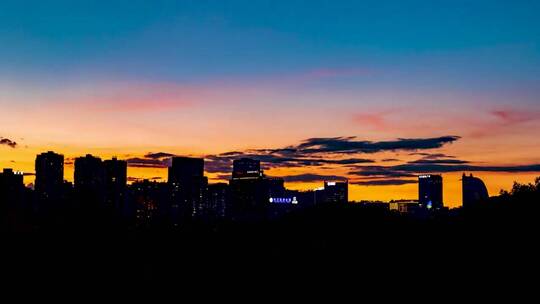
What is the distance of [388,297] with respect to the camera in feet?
195

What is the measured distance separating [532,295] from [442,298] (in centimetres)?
734

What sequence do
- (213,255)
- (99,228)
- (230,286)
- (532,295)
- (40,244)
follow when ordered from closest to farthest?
(532,295)
(230,286)
(213,255)
(40,244)
(99,228)

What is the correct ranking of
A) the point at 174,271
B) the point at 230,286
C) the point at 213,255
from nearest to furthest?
1. the point at 230,286
2. the point at 174,271
3. the point at 213,255

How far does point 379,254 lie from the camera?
67.6 m

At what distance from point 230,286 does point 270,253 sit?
7986 mm

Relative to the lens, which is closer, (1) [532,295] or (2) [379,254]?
(1) [532,295]

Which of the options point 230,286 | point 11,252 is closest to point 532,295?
point 230,286

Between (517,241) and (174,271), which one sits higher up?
(517,241)

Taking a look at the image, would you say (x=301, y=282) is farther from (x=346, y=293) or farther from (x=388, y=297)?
(x=388, y=297)

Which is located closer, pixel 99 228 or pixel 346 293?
pixel 346 293

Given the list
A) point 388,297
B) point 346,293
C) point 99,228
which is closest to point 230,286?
point 346,293

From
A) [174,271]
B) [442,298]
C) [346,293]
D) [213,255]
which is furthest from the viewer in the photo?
[213,255]

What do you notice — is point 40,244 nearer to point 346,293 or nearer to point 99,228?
point 99,228

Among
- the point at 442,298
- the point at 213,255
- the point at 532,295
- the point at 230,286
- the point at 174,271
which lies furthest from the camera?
the point at 213,255
